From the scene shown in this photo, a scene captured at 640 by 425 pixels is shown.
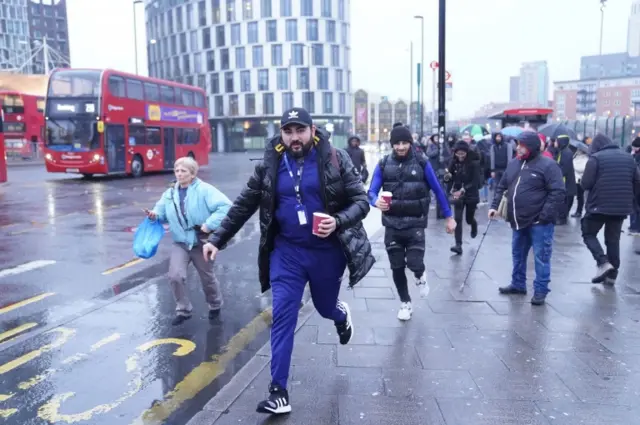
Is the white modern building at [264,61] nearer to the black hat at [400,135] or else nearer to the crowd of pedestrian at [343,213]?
the crowd of pedestrian at [343,213]

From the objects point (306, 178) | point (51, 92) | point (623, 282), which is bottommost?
point (623, 282)

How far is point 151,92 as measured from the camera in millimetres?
24469

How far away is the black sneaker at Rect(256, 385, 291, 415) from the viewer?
341 centimetres

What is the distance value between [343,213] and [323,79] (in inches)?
2750

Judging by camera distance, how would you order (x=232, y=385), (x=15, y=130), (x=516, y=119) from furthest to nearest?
(x=15, y=130) → (x=516, y=119) → (x=232, y=385)

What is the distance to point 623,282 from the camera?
6.72m

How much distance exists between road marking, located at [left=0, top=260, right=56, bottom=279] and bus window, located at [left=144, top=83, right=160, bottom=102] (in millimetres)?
17209

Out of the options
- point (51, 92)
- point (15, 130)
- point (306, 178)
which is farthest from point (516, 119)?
point (15, 130)

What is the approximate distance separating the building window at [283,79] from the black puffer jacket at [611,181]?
65.5 metres

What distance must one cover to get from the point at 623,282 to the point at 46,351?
20.2 feet

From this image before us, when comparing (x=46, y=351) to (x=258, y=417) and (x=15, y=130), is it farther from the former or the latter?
(x=15, y=130)

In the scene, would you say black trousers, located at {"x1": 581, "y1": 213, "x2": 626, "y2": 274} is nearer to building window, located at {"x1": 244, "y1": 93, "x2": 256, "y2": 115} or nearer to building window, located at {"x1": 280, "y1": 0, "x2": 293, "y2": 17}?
building window, located at {"x1": 244, "y1": 93, "x2": 256, "y2": 115}

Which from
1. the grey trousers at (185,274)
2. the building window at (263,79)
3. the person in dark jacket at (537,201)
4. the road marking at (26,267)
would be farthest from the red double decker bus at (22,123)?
the person in dark jacket at (537,201)

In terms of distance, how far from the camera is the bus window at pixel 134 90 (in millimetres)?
23078
